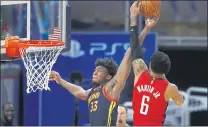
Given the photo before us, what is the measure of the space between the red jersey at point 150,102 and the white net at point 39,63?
1.21 metres

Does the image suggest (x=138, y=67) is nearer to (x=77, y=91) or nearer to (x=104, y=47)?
(x=77, y=91)

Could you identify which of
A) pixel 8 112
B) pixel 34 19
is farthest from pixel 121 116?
pixel 34 19

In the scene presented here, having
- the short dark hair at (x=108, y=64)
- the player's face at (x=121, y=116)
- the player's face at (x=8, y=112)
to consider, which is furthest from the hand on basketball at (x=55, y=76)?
the player's face at (x=8, y=112)

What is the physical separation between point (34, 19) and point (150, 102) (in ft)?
15.9

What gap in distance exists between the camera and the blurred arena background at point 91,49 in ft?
34.0

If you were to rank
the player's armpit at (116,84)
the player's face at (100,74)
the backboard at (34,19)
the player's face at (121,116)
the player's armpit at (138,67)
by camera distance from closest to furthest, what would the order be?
the player's armpit at (138,67) → the player's armpit at (116,84) → the player's face at (100,74) → the player's face at (121,116) → the backboard at (34,19)

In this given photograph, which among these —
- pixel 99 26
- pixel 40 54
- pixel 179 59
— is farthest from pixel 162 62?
pixel 179 59

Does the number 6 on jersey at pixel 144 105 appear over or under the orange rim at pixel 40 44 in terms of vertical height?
under

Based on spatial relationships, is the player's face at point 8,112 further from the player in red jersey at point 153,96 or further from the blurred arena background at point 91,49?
the player in red jersey at point 153,96

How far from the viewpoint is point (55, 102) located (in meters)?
11.4

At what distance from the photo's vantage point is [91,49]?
11.5 metres

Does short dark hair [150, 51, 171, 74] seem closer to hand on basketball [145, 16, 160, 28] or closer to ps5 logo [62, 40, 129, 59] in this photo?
hand on basketball [145, 16, 160, 28]

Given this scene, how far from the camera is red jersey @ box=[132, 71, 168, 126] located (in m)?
6.69

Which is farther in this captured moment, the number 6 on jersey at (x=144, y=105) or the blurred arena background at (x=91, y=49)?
the blurred arena background at (x=91, y=49)
